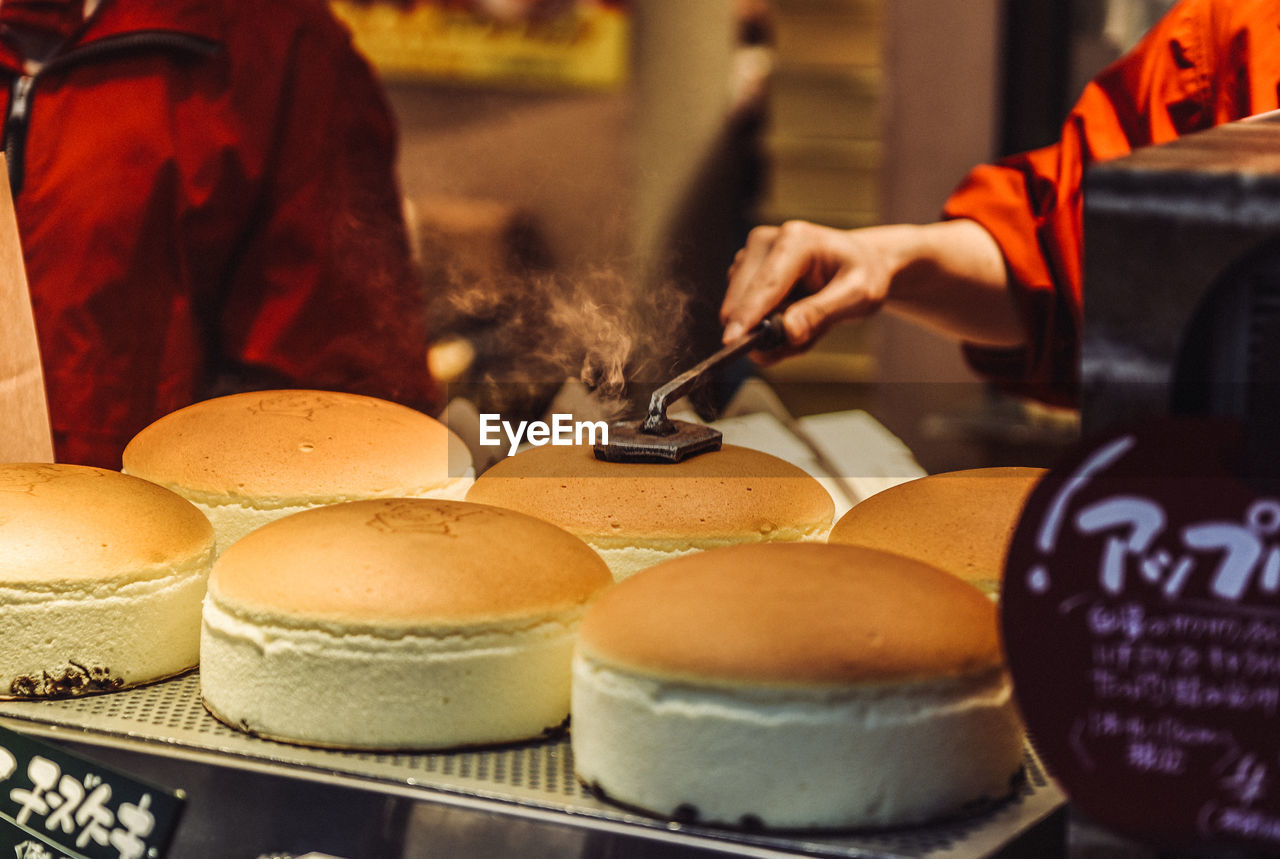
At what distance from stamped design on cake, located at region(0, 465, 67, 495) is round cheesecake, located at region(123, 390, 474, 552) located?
9 cm

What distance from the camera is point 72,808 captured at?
724mm

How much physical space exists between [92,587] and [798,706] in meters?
0.50

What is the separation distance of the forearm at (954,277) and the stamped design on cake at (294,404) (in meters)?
0.73

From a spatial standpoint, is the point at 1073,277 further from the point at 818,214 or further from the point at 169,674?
the point at 818,214

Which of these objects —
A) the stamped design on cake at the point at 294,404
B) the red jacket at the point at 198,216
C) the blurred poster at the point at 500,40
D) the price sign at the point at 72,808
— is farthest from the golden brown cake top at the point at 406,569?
the blurred poster at the point at 500,40

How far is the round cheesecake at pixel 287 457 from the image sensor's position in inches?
38.3

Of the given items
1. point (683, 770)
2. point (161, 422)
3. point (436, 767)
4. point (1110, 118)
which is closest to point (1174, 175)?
point (683, 770)

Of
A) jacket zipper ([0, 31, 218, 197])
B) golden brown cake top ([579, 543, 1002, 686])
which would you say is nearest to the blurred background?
golden brown cake top ([579, 543, 1002, 686])

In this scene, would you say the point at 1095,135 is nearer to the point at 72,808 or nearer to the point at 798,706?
the point at 798,706

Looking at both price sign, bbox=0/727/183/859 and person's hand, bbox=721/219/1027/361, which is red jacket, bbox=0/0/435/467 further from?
price sign, bbox=0/727/183/859

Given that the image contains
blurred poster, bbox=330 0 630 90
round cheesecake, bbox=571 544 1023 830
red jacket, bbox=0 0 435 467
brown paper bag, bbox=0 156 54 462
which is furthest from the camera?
blurred poster, bbox=330 0 630 90

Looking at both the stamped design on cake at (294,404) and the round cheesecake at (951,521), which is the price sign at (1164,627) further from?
the stamped design on cake at (294,404)

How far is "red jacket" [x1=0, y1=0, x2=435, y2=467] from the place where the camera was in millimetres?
1479

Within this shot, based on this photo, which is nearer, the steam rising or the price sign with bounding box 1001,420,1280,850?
the price sign with bounding box 1001,420,1280,850
